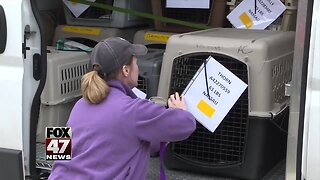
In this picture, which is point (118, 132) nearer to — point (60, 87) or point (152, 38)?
point (60, 87)

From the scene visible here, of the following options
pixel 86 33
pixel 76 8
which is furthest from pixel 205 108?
pixel 76 8

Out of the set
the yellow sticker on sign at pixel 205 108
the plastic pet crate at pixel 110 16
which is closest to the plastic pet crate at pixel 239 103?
the yellow sticker on sign at pixel 205 108

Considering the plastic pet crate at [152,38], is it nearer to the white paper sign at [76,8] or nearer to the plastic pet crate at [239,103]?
the white paper sign at [76,8]

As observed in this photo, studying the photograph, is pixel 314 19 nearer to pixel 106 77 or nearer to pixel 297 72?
pixel 297 72

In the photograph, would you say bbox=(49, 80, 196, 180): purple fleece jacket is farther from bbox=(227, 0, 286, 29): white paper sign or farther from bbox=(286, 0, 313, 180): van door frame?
bbox=(227, 0, 286, 29): white paper sign

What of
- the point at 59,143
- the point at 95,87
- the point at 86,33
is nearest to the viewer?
the point at 95,87

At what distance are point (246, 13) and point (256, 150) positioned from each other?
108 centimetres

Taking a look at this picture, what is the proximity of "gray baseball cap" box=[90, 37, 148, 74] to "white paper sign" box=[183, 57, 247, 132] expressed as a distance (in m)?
0.56

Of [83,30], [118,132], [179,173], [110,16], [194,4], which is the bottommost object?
[179,173]

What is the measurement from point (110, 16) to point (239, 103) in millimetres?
1530

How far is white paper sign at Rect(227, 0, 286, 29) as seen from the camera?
3633mm

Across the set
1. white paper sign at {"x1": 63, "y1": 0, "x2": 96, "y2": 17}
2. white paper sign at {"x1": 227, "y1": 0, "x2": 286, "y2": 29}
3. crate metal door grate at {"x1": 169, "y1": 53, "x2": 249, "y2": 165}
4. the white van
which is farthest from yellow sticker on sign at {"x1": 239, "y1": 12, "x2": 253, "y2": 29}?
the white van

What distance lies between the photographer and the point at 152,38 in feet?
13.1

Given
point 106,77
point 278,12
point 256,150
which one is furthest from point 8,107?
point 278,12
